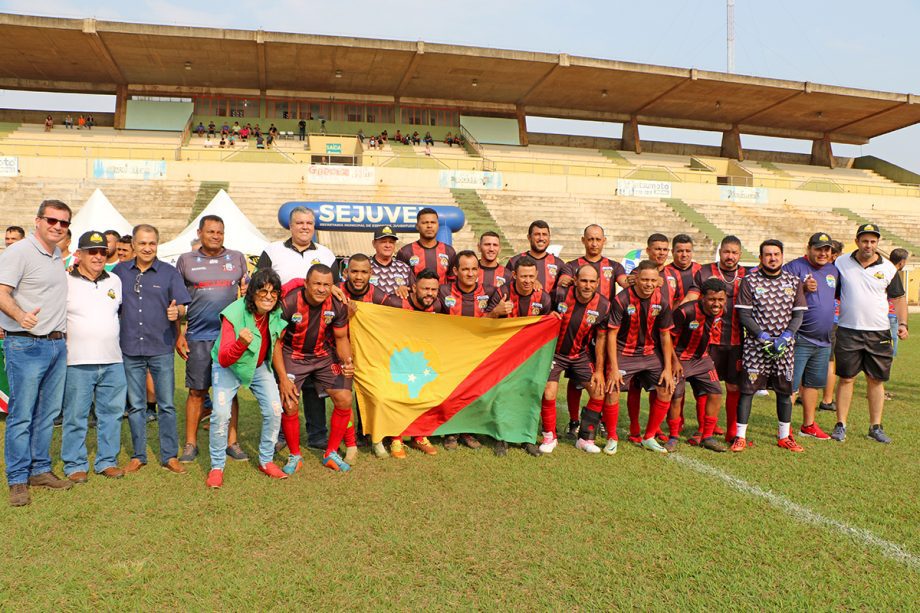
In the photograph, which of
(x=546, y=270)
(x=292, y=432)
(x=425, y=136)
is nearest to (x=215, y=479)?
(x=292, y=432)

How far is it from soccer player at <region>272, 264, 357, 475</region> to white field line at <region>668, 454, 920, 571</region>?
306 cm

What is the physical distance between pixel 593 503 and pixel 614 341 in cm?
177

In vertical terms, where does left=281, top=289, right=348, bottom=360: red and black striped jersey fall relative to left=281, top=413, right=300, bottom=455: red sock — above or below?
above

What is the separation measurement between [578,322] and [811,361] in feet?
8.17

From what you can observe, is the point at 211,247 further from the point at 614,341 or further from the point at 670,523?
the point at 670,523

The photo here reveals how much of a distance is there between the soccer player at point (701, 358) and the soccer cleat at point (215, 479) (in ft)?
13.0

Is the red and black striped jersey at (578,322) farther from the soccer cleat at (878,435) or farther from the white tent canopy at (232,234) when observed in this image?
the white tent canopy at (232,234)

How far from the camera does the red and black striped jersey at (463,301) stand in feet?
18.9

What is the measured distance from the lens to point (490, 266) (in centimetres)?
593

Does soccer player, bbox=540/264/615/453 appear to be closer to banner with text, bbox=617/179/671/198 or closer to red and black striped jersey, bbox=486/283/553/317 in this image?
red and black striped jersey, bbox=486/283/553/317

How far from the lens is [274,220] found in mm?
22656

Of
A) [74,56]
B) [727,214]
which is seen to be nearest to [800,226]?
[727,214]

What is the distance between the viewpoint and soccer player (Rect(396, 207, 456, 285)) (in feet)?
20.3

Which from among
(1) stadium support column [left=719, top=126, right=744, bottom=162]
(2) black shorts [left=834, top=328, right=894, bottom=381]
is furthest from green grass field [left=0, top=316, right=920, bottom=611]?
(1) stadium support column [left=719, top=126, right=744, bottom=162]
